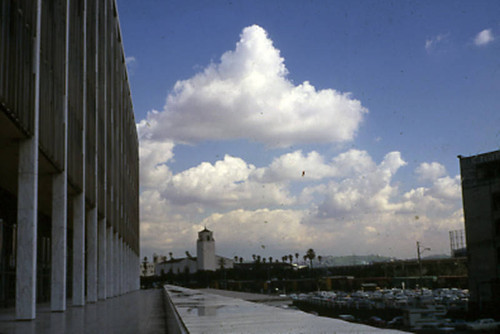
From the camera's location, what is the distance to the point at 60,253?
72.5 feet

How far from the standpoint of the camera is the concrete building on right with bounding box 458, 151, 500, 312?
218ft

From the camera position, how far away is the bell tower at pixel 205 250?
610ft

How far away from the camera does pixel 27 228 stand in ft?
57.2

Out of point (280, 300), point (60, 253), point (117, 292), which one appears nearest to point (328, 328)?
point (60, 253)

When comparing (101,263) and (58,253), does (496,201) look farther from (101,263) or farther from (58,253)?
(58,253)

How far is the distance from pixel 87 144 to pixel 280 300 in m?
46.6

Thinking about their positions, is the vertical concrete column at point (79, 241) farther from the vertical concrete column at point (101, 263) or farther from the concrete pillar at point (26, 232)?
the vertical concrete column at point (101, 263)

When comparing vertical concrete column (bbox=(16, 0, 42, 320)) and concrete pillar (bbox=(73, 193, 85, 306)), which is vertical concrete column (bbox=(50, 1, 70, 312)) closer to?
concrete pillar (bbox=(73, 193, 85, 306))

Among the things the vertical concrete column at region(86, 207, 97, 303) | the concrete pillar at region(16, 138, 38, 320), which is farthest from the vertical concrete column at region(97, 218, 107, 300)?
the concrete pillar at region(16, 138, 38, 320)

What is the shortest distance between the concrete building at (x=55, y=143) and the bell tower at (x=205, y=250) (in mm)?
142245

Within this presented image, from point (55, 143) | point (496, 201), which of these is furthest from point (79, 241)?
point (496, 201)

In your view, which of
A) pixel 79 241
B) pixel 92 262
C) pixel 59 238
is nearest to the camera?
pixel 59 238

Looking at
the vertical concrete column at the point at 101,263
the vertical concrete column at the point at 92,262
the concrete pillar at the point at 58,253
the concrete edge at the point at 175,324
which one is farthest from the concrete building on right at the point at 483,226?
the concrete edge at the point at 175,324

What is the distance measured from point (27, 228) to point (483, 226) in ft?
211
